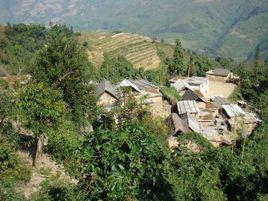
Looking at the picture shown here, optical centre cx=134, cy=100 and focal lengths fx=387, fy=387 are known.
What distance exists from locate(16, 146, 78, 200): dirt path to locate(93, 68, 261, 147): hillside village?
15.4m

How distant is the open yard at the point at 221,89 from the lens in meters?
63.6

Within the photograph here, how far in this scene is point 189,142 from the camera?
30234 millimetres

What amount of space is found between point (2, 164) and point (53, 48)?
14643 mm

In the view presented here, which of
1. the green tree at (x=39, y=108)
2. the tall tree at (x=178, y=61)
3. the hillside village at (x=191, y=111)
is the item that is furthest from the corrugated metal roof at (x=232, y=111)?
the green tree at (x=39, y=108)

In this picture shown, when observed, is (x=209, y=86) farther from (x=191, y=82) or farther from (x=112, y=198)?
(x=112, y=198)

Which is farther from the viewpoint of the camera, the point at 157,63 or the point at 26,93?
the point at 157,63

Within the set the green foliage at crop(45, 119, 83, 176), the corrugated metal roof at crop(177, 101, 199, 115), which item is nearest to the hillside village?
the corrugated metal roof at crop(177, 101, 199, 115)

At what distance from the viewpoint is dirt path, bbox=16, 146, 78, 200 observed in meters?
17.0

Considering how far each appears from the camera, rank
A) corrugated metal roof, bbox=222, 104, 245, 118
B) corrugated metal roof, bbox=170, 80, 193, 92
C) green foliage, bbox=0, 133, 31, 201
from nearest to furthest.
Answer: green foliage, bbox=0, 133, 31, 201 → corrugated metal roof, bbox=222, 104, 245, 118 → corrugated metal roof, bbox=170, 80, 193, 92

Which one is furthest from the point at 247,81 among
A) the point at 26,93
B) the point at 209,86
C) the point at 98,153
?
the point at 98,153

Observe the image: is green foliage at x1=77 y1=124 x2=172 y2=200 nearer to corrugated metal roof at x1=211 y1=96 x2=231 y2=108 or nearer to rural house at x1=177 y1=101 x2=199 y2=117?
rural house at x1=177 y1=101 x2=199 y2=117

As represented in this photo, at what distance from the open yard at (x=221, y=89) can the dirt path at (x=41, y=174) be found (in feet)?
147

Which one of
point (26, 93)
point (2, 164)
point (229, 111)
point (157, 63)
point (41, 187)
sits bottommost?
point (157, 63)

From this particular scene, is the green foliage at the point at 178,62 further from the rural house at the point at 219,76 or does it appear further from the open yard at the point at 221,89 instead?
the open yard at the point at 221,89
